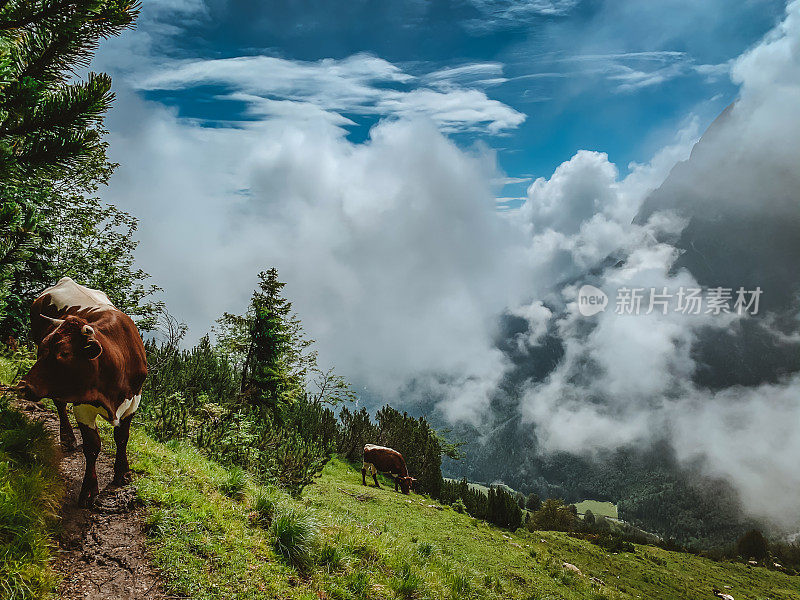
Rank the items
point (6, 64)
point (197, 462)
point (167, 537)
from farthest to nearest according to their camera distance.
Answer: point (197, 462)
point (167, 537)
point (6, 64)

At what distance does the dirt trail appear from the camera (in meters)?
4.38

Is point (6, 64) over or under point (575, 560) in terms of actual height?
over

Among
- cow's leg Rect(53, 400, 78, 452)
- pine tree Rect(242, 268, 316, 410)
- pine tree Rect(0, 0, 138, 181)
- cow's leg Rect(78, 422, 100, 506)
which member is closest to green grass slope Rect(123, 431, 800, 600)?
cow's leg Rect(78, 422, 100, 506)

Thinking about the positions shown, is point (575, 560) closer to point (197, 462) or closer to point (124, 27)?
point (197, 462)

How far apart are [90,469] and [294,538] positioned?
3.01 meters

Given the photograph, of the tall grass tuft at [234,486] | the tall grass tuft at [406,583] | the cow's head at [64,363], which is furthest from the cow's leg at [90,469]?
the tall grass tuft at [406,583]

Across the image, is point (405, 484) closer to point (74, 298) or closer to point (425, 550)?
point (425, 550)

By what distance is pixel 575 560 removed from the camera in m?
20.5

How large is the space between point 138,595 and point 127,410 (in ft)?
7.80

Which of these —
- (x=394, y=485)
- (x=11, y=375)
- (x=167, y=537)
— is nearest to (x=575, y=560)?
(x=394, y=485)

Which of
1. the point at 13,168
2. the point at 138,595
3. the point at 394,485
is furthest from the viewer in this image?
the point at 394,485

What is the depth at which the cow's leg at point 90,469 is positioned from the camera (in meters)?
5.18

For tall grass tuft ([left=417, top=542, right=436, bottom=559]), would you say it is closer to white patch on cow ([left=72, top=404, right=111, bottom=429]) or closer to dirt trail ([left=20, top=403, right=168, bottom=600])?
dirt trail ([left=20, top=403, right=168, bottom=600])

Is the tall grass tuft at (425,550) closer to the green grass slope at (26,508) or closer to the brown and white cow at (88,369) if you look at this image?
the brown and white cow at (88,369)
